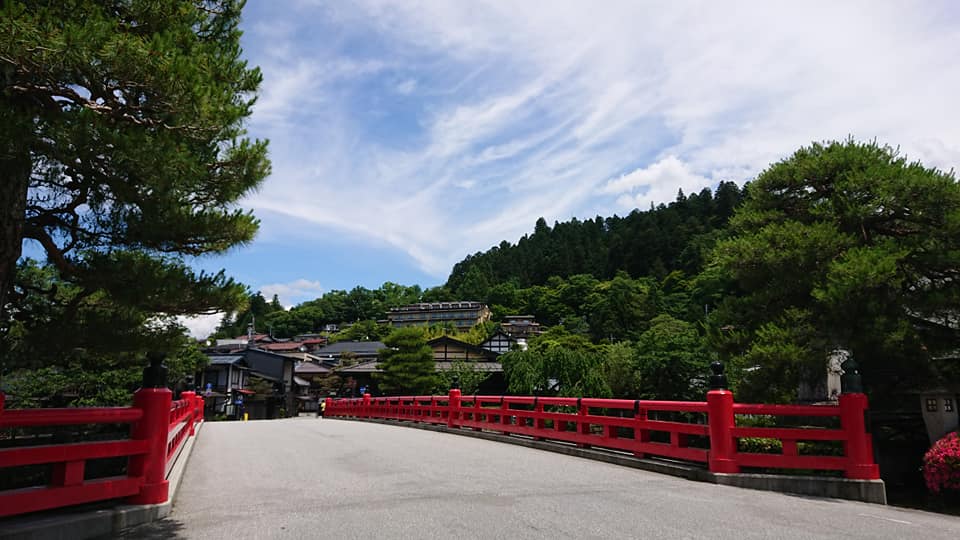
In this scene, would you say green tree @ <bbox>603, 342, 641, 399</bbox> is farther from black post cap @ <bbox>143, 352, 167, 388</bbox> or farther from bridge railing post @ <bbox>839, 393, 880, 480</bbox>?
black post cap @ <bbox>143, 352, 167, 388</bbox>

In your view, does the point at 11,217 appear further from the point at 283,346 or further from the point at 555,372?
the point at 283,346

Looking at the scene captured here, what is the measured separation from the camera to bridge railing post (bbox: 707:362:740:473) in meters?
7.45

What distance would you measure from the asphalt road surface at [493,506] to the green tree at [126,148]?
207 cm

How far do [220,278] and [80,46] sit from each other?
251 centimetres

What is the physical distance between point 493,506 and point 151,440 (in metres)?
3.17

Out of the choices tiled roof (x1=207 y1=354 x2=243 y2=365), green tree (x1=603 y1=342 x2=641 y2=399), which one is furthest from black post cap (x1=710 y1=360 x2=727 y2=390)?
tiled roof (x1=207 y1=354 x2=243 y2=365)

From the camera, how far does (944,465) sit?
6.88 m

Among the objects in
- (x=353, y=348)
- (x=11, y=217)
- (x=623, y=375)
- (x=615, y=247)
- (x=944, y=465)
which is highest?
(x=615, y=247)

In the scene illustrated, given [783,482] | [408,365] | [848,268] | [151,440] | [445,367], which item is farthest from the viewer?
[445,367]

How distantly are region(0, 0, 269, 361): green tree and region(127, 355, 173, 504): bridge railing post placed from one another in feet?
2.63

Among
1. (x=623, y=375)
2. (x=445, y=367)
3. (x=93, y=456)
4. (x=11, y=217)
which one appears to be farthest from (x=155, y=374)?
(x=445, y=367)

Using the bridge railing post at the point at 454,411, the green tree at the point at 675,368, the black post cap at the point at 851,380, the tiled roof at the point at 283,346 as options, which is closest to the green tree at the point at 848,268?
the black post cap at the point at 851,380

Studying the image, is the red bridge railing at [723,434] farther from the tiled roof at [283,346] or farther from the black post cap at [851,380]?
the tiled roof at [283,346]

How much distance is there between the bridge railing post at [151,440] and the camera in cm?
561
